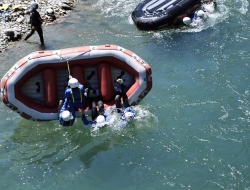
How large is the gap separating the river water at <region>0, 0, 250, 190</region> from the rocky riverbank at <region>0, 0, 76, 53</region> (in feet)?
4.85

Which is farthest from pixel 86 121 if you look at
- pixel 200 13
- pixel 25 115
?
pixel 200 13

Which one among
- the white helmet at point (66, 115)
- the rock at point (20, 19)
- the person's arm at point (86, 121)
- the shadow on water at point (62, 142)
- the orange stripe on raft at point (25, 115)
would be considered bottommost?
the shadow on water at point (62, 142)

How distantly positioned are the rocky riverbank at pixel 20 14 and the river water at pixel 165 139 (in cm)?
148

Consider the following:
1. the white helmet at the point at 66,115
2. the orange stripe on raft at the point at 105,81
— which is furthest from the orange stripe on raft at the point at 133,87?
the white helmet at the point at 66,115

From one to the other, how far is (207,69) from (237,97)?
1.59m

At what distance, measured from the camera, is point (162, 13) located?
12750 mm

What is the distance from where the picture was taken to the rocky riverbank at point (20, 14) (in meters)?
12.9

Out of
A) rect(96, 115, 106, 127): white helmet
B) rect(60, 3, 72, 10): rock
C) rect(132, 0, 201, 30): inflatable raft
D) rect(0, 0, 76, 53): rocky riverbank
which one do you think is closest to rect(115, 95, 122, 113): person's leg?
rect(96, 115, 106, 127): white helmet

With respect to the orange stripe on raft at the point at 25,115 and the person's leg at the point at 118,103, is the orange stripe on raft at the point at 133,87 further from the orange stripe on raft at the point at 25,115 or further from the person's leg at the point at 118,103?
the orange stripe on raft at the point at 25,115

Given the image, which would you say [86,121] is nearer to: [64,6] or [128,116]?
[128,116]

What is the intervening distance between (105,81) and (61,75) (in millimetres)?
1012

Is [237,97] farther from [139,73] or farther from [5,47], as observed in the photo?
[5,47]

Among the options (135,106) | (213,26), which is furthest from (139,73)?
(213,26)

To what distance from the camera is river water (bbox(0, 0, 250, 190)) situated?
23.7 ft
